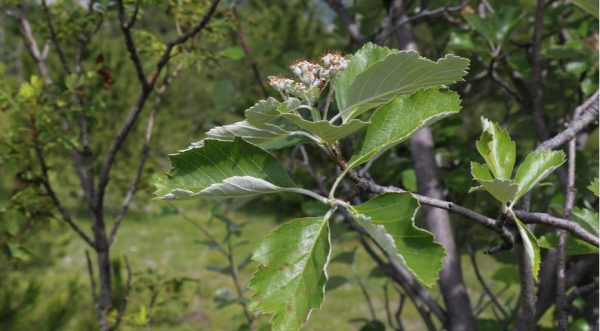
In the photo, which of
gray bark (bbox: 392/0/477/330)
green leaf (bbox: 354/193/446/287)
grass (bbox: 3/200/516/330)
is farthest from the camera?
grass (bbox: 3/200/516/330)

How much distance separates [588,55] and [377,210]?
3.63ft

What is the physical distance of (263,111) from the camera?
550mm

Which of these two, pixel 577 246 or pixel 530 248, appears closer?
pixel 530 248

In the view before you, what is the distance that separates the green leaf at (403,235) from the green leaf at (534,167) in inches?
5.6

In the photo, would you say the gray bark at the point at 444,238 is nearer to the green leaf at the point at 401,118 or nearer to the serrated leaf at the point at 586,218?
the serrated leaf at the point at 586,218

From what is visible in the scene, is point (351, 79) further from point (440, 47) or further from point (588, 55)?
point (440, 47)

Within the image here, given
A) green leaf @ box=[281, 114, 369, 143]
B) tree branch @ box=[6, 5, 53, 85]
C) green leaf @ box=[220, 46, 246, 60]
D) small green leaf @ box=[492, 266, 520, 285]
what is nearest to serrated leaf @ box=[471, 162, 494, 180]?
green leaf @ box=[281, 114, 369, 143]

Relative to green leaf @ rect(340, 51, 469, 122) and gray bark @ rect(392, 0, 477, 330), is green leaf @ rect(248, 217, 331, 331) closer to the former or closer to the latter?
green leaf @ rect(340, 51, 469, 122)

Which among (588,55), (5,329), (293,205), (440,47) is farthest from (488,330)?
(293,205)

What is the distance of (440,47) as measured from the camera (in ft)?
5.86

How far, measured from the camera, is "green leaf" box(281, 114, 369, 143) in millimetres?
529

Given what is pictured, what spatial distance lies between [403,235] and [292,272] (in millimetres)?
119

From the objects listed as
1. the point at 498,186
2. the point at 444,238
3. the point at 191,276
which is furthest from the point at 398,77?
the point at 191,276

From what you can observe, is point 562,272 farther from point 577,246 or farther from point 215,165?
point 215,165
